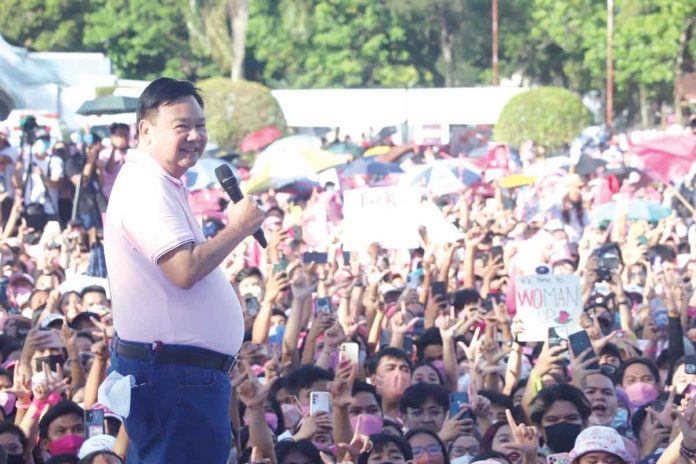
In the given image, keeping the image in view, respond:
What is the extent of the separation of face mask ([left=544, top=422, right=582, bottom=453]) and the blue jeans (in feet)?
10.5

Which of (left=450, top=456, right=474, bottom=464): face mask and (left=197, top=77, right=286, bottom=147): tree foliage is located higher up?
(left=450, top=456, right=474, bottom=464): face mask

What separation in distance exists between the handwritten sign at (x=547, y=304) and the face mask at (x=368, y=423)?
154cm

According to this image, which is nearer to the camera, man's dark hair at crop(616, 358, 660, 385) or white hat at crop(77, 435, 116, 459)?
white hat at crop(77, 435, 116, 459)

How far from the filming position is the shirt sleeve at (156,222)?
5.20 metres

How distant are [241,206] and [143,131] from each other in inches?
17.1

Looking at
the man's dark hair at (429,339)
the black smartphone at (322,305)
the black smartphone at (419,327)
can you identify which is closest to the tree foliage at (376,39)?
the black smartphone at (419,327)

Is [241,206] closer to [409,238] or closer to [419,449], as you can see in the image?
[419,449]

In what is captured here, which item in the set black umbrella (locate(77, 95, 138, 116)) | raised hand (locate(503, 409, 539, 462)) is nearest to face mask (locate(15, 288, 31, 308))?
raised hand (locate(503, 409, 539, 462))

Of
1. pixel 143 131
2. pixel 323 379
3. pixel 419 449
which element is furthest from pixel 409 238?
pixel 143 131

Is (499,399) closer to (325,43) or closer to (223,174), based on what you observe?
(223,174)

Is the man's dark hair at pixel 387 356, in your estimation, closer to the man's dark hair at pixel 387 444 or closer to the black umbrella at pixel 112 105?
the man's dark hair at pixel 387 444

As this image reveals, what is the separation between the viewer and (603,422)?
870cm

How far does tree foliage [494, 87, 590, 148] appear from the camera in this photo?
110 ft

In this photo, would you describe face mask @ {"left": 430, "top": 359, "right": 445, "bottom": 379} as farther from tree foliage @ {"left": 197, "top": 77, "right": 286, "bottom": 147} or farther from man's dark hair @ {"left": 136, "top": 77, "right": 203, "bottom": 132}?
tree foliage @ {"left": 197, "top": 77, "right": 286, "bottom": 147}
